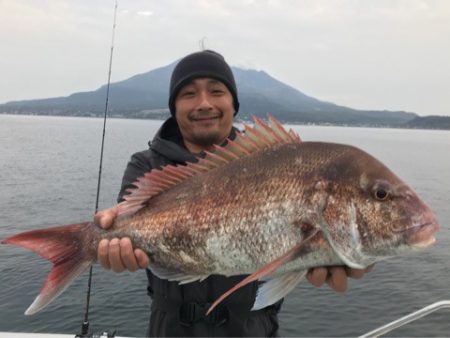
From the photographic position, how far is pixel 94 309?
13.1m

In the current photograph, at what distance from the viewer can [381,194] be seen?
2.85m

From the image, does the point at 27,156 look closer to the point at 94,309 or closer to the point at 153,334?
the point at 94,309

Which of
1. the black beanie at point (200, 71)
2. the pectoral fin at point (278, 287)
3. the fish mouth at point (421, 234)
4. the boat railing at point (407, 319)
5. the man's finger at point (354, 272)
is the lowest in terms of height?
the boat railing at point (407, 319)

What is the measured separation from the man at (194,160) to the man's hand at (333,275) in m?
1.14

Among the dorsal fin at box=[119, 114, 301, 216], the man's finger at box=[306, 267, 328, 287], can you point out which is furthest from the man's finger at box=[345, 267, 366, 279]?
the dorsal fin at box=[119, 114, 301, 216]

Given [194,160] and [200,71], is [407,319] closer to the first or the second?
[194,160]

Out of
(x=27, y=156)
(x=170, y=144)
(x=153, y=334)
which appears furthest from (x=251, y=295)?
(x=27, y=156)

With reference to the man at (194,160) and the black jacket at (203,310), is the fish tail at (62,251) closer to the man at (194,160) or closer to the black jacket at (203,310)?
the man at (194,160)

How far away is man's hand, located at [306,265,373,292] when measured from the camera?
9.89ft

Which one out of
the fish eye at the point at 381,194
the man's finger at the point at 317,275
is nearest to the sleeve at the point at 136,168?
the man's finger at the point at 317,275

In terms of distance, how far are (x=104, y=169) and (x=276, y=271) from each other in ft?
135

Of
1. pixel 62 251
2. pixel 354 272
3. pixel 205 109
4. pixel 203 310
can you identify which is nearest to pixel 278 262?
pixel 354 272

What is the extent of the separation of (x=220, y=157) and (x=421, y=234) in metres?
1.60

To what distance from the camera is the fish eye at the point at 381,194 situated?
284 cm
